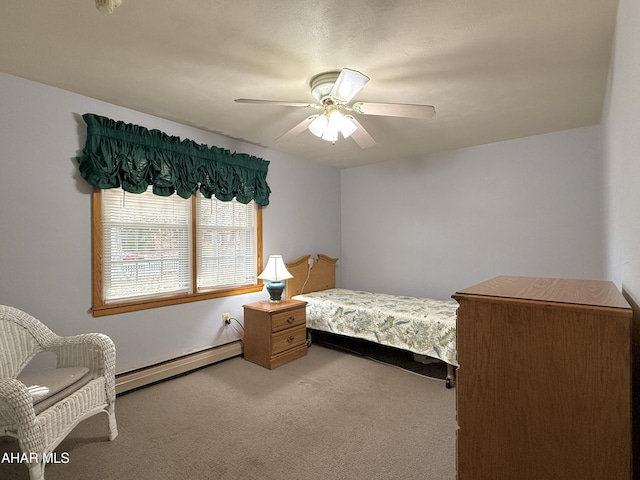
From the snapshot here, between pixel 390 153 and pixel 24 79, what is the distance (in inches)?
138

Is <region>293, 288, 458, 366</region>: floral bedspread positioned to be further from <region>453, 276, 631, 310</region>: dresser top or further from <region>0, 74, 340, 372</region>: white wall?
<region>453, 276, 631, 310</region>: dresser top

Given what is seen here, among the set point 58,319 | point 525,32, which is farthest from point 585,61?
point 58,319

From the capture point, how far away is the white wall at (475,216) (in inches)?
123

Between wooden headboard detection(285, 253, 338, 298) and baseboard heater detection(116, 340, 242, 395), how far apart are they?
96 centimetres

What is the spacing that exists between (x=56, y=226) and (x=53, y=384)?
47.2 inches

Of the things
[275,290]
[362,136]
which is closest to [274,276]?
[275,290]

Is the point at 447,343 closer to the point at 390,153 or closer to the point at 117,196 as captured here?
the point at 390,153

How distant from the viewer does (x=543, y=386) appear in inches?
37.5

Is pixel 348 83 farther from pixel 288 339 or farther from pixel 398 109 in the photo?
pixel 288 339

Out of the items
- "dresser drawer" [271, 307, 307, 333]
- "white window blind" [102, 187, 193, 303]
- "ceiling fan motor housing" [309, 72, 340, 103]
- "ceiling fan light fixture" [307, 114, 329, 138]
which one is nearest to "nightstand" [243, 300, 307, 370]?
"dresser drawer" [271, 307, 307, 333]

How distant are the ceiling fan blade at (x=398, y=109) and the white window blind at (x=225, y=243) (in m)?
1.95

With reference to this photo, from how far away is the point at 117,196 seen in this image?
8.75ft

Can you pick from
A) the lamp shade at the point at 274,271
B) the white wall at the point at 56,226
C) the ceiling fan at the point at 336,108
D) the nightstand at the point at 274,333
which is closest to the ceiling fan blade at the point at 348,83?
the ceiling fan at the point at 336,108

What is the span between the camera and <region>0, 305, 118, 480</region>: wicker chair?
1.50 m
